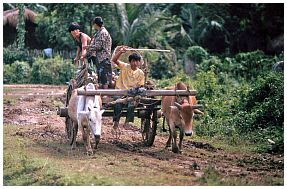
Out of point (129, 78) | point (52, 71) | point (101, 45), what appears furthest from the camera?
point (52, 71)

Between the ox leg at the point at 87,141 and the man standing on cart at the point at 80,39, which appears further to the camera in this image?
the man standing on cart at the point at 80,39

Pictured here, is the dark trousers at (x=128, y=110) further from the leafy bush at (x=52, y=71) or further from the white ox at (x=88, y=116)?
the leafy bush at (x=52, y=71)

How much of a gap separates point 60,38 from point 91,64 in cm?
1523

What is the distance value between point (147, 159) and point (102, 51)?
2138 millimetres

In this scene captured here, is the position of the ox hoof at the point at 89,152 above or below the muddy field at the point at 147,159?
above

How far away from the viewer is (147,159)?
8766mm

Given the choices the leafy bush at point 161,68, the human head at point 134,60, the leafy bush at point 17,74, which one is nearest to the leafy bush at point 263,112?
the human head at point 134,60

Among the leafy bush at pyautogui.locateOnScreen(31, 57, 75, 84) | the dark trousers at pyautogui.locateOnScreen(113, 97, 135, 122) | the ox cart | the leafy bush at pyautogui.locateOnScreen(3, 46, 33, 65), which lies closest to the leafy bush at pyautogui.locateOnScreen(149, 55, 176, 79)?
the leafy bush at pyautogui.locateOnScreen(31, 57, 75, 84)

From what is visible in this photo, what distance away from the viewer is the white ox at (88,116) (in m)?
8.72

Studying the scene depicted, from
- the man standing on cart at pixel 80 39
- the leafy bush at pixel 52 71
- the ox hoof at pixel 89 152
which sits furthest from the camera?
the leafy bush at pixel 52 71

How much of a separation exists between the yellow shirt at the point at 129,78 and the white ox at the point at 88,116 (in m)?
0.58

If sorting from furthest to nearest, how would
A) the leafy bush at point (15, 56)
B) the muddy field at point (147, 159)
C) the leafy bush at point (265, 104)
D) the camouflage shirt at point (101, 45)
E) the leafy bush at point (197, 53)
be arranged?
the leafy bush at point (15, 56), the leafy bush at point (197, 53), the leafy bush at point (265, 104), the camouflage shirt at point (101, 45), the muddy field at point (147, 159)

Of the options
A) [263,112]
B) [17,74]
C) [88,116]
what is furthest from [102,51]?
[17,74]

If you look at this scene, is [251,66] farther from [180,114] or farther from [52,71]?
[180,114]
